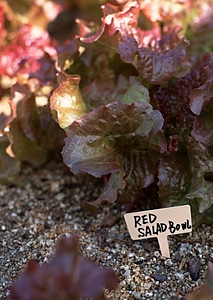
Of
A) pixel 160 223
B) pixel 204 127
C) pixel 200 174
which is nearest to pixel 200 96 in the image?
pixel 204 127

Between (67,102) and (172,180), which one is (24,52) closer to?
(67,102)

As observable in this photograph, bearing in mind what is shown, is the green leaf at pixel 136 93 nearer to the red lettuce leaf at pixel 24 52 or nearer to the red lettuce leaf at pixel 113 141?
the red lettuce leaf at pixel 113 141

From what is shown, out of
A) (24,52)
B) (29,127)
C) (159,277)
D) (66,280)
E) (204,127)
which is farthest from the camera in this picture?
(24,52)

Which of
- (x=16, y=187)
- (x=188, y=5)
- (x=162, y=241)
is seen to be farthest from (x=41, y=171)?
(x=188, y=5)

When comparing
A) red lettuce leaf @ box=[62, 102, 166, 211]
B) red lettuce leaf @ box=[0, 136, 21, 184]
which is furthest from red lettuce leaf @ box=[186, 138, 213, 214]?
red lettuce leaf @ box=[0, 136, 21, 184]

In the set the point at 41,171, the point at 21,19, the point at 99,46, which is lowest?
the point at 41,171

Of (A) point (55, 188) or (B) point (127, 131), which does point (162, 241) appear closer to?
(B) point (127, 131)
